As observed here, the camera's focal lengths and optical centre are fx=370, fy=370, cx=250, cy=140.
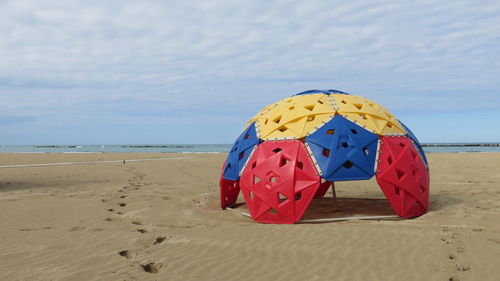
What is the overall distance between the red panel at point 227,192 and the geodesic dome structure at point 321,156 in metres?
0.82

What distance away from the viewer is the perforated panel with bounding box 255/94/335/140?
259 inches

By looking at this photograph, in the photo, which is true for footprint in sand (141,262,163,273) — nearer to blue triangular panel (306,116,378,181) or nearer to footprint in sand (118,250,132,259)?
footprint in sand (118,250,132,259)

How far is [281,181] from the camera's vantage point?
6.16m

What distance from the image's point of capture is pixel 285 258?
181 inches

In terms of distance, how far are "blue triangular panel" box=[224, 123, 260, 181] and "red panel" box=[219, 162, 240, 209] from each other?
575 millimetres

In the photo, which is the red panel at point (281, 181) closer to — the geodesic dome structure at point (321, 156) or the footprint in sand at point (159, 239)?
the geodesic dome structure at point (321, 156)

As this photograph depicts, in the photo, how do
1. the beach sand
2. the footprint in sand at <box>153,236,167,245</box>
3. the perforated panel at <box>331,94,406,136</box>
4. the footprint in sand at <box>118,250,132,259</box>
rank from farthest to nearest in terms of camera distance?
the perforated panel at <box>331,94,406,136</box>, the footprint in sand at <box>153,236,167,245</box>, the footprint in sand at <box>118,250,132,259</box>, the beach sand

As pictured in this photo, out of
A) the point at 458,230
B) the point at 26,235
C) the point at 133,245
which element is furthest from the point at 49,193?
the point at 458,230

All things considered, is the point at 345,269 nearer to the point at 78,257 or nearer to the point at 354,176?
the point at 354,176

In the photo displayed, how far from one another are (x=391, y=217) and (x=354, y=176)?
1.37 meters

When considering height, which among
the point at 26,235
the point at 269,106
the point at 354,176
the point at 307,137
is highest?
the point at 269,106

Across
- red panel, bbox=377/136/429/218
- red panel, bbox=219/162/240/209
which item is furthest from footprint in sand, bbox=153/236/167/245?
red panel, bbox=377/136/429/218

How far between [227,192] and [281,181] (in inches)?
92.8

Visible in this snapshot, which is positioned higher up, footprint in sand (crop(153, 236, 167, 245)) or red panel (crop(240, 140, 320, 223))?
red panel (crop(240, 140, 320, 223))
